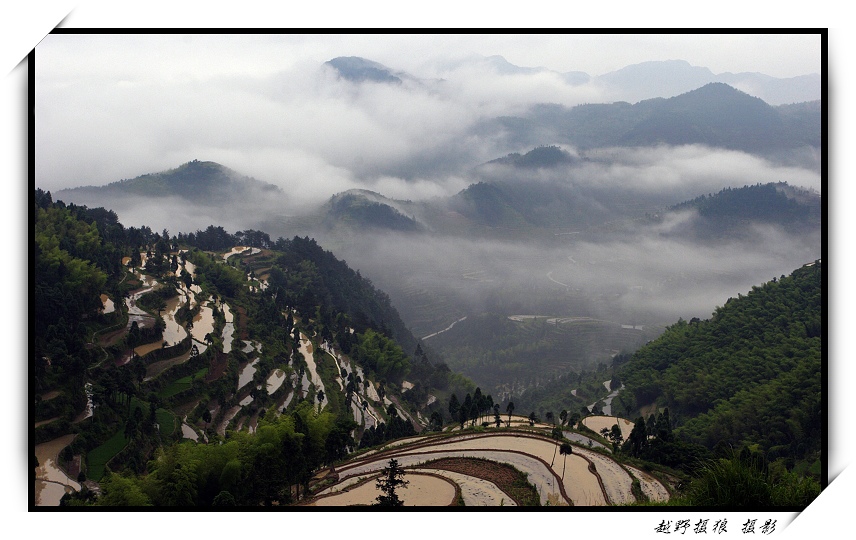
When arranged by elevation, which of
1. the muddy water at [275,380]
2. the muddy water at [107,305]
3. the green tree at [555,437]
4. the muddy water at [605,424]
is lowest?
the muddy water at [605,424]

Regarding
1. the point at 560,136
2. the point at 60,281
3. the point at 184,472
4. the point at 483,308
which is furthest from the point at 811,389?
the point at 483,308

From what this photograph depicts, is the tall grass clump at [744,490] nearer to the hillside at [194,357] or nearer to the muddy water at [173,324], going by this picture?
the hillside at [194,357]

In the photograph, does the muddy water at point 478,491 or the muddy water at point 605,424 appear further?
the muddy water at point 605,424


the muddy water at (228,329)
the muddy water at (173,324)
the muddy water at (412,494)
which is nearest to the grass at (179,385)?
the muddy water at (173,324)

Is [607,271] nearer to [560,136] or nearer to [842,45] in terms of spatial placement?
[560,136]

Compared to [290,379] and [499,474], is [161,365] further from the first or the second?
[499,474]
